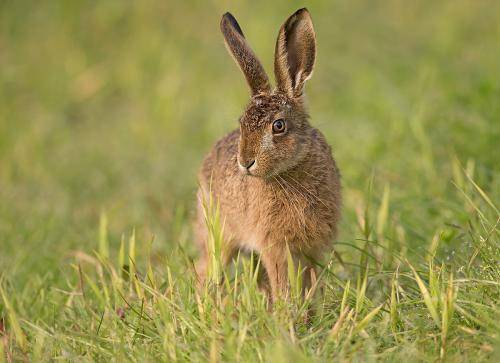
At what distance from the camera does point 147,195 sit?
6723 mm

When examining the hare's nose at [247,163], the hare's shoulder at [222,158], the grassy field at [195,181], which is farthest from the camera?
the hare's shoulder at [222,158]

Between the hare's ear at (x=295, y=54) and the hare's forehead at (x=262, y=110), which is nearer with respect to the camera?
the hare's forehead at (x=262, y=110)

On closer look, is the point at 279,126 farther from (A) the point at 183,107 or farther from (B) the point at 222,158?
(A) the point at 183,107

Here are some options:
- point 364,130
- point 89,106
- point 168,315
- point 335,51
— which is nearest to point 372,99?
point 364,130

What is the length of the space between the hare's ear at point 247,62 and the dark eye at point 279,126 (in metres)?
0.25

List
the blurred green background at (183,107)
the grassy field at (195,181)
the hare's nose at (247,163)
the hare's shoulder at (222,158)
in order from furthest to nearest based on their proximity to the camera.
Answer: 1. the blurred green background at (183,107)
2. the hare's shoulder at (222,158)
3. the hare's nose at (247,163)
4. the grassy field at (195,181)

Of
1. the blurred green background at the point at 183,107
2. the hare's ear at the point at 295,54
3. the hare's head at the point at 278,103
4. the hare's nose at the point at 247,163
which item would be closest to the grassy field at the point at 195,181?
the blurred green background at the point at 183,107

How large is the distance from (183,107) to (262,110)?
4.62 metres

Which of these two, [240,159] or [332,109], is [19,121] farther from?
[240,159]

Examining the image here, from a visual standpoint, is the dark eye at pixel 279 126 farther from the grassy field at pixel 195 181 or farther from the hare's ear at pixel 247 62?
the grassy field at pixel 195 181

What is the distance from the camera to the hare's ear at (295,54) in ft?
13.6

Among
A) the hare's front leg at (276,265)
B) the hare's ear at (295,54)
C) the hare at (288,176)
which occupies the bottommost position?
the hare's front leg at (276,265)

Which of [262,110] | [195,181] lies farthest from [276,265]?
[195,181]

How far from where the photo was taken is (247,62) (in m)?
4.15
